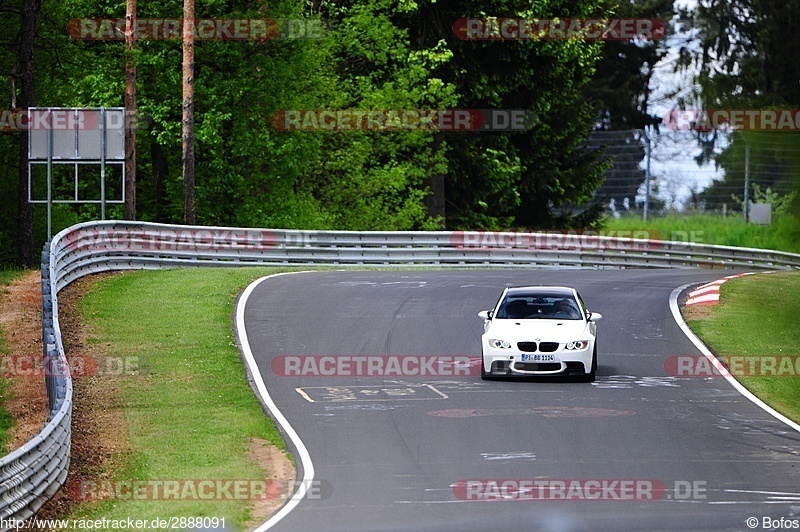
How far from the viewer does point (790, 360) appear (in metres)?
23.5

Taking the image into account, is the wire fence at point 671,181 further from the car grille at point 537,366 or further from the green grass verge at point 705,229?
the car grille at point 537,366

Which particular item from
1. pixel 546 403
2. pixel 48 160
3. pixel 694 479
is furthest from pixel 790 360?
pixel 48 160

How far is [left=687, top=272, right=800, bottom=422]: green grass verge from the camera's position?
21.2 metres

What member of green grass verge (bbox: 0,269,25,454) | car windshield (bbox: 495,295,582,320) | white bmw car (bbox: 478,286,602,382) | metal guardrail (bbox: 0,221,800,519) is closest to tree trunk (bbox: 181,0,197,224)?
metal guardrail (bbox: 0,221,800,519)

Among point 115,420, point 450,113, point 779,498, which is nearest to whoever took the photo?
point 779,498

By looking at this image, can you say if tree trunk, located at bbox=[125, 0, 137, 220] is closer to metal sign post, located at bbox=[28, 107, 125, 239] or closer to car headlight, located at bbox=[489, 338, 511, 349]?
metal sign post, located at bbox=[28, 107, 125, 239]

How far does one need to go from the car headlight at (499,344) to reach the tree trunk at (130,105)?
2044cm

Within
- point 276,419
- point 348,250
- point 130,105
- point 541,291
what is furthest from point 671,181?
point 276,419

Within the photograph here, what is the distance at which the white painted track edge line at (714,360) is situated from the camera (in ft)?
62.1

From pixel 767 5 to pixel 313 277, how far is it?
19.7 metres

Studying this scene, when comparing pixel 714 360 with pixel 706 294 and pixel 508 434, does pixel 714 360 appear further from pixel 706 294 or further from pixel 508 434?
pixel 706 294

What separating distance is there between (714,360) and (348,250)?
16968mm

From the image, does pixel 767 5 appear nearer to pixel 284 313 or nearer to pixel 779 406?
pixel 779 406

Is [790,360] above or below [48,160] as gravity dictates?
below
